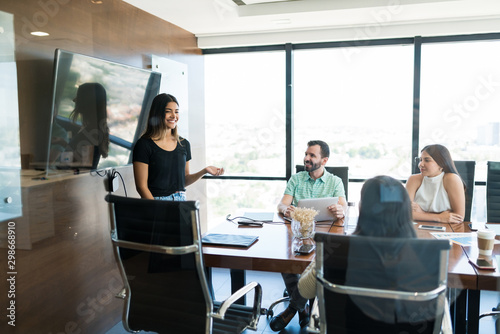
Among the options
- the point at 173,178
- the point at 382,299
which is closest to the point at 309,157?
the point at 173,178

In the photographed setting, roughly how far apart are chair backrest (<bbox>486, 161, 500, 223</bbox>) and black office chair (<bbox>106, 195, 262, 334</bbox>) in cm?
235

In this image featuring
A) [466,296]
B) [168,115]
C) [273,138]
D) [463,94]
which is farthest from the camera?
[273,138]

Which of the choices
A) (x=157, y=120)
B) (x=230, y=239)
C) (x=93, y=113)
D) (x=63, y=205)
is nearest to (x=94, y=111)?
(x=93, y=113)

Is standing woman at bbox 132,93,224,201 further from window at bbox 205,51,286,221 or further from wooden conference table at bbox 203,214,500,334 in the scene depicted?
window at bbox 205,51,286,221

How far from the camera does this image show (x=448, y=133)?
442cm

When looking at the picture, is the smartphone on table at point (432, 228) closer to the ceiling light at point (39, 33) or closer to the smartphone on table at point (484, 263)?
the smartphone on table at point (484, 263)

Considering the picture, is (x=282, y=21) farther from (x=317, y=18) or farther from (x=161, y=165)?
(x=161, y=165)

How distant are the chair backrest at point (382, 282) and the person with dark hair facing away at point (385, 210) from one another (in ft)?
0.61

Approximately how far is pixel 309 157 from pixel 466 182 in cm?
129

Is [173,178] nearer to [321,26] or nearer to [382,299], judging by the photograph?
[382,299]

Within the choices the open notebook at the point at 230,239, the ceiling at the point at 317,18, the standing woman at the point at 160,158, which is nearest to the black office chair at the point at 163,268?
the open notebook at the point at 230,239

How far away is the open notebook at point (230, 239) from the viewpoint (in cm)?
228

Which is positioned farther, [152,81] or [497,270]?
[152,81]

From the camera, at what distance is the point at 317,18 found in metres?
4.09
